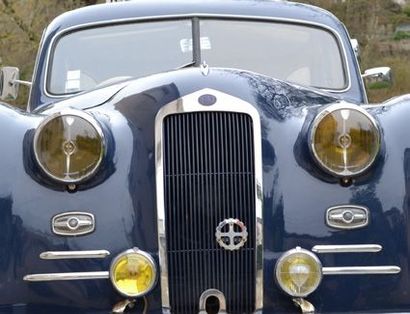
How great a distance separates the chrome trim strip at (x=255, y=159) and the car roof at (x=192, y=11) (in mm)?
2191

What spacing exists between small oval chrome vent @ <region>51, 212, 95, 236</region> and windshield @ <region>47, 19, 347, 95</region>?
1758mm

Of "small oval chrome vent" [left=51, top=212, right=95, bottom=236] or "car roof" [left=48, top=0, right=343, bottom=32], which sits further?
"car roof" [left=48, top=0, right=343, bottom=32]

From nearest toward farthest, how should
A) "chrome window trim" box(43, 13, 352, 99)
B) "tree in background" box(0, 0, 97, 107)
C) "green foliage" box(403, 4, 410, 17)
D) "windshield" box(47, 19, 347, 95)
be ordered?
"windshield" box(47, 19, 347, 95) → "chrome window trim" box(43, 13, 352, 99) → "tree in background" box(0, 0, 97, 107) → "green foliage" box(403, 4, 410, 17)

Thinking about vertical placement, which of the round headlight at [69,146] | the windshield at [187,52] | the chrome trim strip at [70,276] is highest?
the windshield at [187,52]

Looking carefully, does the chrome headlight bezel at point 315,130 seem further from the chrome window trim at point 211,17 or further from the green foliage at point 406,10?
the green foliage at point 406,10

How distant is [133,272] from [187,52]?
7.10 feet

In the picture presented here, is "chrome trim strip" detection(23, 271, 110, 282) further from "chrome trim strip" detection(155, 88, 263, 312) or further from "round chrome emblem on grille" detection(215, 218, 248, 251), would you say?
"round chrome emblem on grille" detection(215, 218, 248, 251)

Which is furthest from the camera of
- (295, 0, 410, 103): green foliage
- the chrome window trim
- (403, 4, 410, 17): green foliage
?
(403, 4, 410, 17): green foliage

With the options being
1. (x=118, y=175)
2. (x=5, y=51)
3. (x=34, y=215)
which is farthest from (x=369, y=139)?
(x=5, y=51)

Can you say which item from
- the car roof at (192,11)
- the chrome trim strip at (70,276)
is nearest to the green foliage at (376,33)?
the car roof at (192,11)

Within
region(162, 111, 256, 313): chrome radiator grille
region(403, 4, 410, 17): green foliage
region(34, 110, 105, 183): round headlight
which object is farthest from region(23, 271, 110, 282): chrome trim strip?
region(403, 4, 410, 17): green foliage

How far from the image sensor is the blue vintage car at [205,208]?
3781 mm

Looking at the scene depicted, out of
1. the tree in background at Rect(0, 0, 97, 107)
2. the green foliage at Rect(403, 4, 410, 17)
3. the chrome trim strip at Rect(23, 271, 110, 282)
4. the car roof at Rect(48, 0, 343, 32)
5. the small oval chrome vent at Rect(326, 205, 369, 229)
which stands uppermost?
the green foliage at Rect(403, 4, 410, 17)

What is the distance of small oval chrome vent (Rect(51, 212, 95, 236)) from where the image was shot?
3.82 metres
